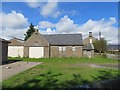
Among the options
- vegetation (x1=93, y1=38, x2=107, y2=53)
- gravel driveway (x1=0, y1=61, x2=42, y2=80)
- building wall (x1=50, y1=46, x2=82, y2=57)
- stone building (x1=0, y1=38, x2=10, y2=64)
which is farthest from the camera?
vegetation (x1=93, y1=38, x2=107, y2=53)

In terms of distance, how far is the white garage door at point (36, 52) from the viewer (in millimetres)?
43875

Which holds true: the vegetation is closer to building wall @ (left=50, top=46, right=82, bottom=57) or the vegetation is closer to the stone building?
building wall @ (left=50, top=46, right=82, bottom=57)

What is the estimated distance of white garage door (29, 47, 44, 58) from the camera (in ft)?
144

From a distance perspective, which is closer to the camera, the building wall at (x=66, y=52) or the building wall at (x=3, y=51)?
the building wall at (x=3, y=51)

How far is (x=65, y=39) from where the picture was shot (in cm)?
4750

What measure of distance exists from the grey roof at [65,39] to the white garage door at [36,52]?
330 centimetres

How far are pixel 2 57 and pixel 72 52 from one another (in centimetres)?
2123

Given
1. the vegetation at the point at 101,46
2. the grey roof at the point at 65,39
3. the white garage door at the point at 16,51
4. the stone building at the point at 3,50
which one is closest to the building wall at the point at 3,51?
the stone building at the point at 3,50

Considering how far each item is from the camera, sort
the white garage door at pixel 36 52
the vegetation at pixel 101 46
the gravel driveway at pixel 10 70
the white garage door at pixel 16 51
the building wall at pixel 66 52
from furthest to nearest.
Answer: the vegetation at pixel 101 46
the white garage door at pixel 16 51
the building wall at pixel 66 52
the white garage door at pixel 36 52
the gravel driveway at pixel 10 70

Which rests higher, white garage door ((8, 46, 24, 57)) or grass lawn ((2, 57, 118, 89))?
white garage door ((8, 46, 24, 57))

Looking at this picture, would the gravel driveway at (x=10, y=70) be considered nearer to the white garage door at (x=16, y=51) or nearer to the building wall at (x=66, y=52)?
the building wall at (x=66, y=52)

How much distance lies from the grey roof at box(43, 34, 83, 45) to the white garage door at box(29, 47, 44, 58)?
330cm

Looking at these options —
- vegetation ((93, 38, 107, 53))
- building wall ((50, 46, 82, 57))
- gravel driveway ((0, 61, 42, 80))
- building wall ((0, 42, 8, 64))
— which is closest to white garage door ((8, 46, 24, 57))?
building wall ((50, 46, 82, 57))

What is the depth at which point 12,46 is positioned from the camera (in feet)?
162
